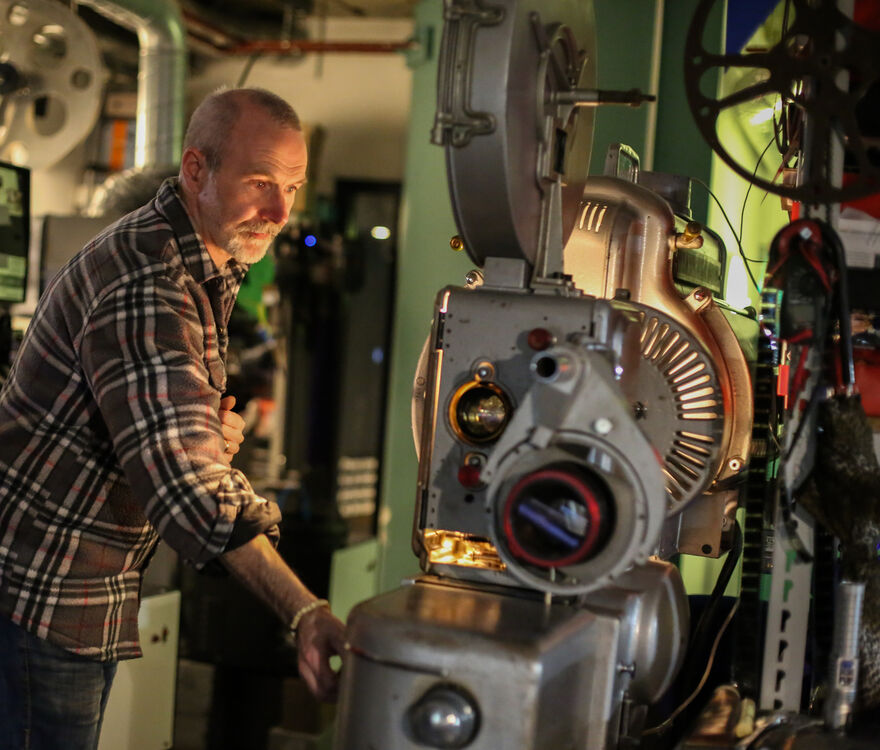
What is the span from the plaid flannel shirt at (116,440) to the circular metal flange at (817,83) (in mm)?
739

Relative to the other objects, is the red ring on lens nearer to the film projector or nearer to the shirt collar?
the film projector

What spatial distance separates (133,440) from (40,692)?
46 cm

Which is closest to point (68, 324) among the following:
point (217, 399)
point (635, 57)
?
point (217, 399)

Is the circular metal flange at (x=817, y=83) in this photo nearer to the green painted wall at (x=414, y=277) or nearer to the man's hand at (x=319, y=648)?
the man's hand at (x=319, y=648)

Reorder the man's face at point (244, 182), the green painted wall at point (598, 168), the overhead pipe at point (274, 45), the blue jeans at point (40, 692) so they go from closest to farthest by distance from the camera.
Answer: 1. the blue jeans at point (40, 692)
2. the man's face at point (244, 182)
3. the green painted wall at point (598, 168)
4. the overhead pipe at point (274, 45)

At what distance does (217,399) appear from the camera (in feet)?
4.65

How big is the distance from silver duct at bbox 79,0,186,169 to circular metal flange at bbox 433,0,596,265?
287 centimetres

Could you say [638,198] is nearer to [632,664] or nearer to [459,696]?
[632,664]

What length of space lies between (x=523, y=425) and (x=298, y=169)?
2.36ft

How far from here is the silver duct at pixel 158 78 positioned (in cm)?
393

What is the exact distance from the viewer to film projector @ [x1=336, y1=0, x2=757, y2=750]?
3.49 feet

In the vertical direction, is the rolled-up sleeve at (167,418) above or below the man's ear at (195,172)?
below

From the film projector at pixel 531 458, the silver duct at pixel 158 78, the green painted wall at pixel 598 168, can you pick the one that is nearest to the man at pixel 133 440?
the film projector at pixel 531 458

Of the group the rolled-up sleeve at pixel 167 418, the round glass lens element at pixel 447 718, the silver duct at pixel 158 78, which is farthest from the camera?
the silver duct at pixel 158 78
